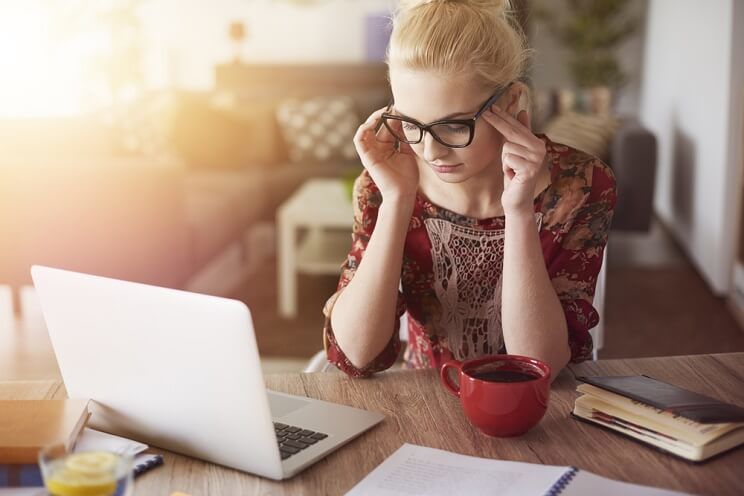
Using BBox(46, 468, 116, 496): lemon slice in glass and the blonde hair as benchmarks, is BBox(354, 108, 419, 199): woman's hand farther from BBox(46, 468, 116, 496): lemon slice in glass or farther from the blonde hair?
BBox(46, 468, 116, 496): lemon slice in glass

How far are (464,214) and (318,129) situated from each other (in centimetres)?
425

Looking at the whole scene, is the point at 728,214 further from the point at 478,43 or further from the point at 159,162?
the point at 478,43

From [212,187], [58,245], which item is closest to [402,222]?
[58,245]

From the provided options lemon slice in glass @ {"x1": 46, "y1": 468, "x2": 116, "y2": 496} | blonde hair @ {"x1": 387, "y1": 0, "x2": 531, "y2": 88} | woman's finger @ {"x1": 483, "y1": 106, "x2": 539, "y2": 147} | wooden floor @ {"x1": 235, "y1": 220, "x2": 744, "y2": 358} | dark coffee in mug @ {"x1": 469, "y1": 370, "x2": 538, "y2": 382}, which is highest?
blonde hair @ {"x1": 387, "y1": 0, "x2": 531, "y2": 88}

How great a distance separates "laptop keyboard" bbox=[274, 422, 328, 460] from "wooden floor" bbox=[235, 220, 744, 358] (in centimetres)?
233

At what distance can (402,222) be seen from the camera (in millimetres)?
1305

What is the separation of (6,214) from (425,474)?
102 inches

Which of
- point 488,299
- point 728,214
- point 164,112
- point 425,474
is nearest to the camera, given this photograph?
point 425,474

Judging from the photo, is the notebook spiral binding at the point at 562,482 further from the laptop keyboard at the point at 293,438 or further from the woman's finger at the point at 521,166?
the woman's finger at the point at 521,166

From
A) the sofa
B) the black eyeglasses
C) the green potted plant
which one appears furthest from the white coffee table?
the green potted plant

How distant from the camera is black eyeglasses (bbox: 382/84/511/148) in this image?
1.20 metres

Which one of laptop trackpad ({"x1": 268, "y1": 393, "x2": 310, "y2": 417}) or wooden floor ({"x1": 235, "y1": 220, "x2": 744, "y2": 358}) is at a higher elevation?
laptop trackpad ({"x1": 268, "y1": 393, "x2": 310, "y2": 417})

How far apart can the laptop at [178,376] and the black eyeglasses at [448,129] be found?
0.39m

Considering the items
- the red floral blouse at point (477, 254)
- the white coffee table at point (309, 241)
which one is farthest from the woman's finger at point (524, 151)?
the white coffee table at point (309, 241)
